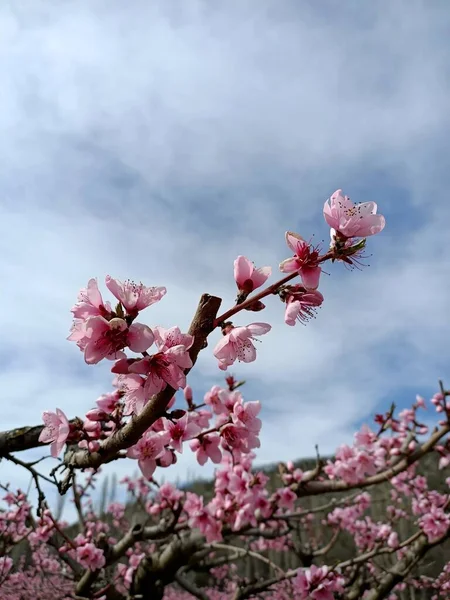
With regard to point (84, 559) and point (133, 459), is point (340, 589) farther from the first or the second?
point (84, 559)

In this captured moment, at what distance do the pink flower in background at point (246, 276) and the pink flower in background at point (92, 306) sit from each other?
483 millimetres

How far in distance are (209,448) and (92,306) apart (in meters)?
1.28

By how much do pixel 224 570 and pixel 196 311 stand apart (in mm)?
12967

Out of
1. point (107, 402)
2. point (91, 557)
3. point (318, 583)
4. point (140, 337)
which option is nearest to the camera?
point (140, 337)

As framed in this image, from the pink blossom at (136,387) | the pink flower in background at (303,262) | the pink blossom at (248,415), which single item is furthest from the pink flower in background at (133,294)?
the pink blossom at (248,415)

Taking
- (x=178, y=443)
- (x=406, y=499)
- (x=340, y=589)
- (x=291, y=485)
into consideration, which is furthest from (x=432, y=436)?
(x=406, y=499)

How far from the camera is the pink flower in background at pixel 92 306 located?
156cm

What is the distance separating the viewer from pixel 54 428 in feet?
6.88

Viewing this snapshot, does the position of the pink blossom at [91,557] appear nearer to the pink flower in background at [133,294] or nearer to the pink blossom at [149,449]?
the pink blossom at [149,449]

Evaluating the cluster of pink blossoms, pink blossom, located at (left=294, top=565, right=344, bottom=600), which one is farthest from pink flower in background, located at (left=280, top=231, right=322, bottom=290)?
pink blossom, located at (left=294, top=565, right=344, bottom=600)

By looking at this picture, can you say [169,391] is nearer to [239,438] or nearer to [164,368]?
[164,368]

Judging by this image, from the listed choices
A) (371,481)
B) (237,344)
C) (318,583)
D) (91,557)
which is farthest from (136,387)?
(371,481)

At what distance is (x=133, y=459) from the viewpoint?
2.07m

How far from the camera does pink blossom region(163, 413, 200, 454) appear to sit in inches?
88.9
